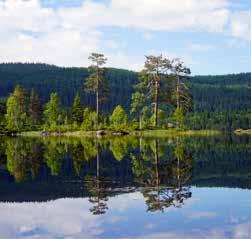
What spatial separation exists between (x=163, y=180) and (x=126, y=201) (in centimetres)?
573

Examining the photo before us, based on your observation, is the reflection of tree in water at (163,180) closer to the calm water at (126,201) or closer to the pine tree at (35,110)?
the calm water at (126,201)

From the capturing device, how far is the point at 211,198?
18906 millimetres

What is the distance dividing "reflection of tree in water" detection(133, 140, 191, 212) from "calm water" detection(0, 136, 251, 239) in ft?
0.11

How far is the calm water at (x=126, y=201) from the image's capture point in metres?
13.7

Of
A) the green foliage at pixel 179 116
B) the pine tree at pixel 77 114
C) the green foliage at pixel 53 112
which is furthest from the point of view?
the green foliage at pixel 53 112

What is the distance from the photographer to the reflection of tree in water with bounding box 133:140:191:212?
59.1 feet

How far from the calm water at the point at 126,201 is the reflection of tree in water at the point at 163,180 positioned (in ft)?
0.11

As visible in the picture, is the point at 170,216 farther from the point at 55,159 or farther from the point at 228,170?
the point at 55,159

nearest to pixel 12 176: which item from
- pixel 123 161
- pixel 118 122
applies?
pixel 123 161

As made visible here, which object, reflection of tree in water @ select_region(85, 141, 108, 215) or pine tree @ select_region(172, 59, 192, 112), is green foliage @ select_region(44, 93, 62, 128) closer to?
pine tree @ select_region(172, 59, 192, 112)

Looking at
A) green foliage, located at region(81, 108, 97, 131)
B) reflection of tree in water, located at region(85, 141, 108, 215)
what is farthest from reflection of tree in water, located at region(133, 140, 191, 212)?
green foliage, located at region(81, 108, 97, 131)

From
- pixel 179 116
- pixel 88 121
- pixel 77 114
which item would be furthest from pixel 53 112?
pixel 179 116

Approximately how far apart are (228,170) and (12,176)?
11.4 metres

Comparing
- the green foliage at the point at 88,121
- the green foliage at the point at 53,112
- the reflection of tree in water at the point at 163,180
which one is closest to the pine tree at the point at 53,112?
the green foliage at the point at 53,112
